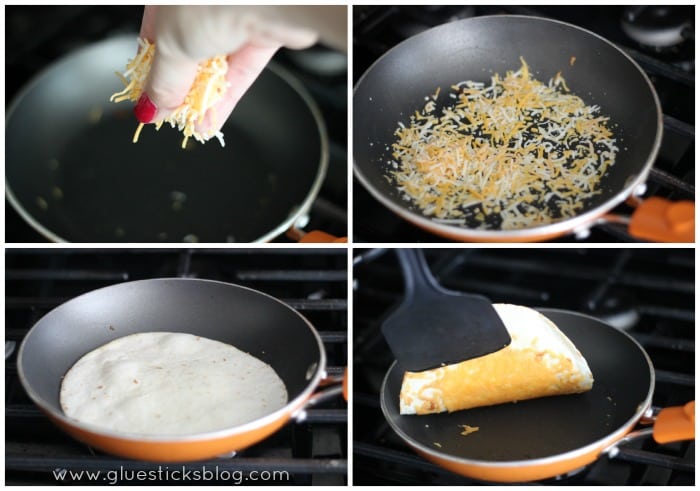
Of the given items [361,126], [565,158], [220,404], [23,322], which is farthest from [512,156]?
[23,322]

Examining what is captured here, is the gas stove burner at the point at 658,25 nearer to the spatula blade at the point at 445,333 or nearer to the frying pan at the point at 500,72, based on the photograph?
the frying pan at the point at 500,72

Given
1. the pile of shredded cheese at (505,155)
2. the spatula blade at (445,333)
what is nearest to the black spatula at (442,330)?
the spatula blade at (445,333)

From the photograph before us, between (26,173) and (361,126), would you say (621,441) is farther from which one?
(26,173)

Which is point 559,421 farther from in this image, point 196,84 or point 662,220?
point 196,84

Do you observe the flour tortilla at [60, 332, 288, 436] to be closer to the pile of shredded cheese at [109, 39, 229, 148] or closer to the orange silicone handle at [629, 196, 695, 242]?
the pile of shredded cheese at [109, 39, 229, 148]

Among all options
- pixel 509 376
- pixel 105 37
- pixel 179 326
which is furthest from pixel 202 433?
pixel 105 37

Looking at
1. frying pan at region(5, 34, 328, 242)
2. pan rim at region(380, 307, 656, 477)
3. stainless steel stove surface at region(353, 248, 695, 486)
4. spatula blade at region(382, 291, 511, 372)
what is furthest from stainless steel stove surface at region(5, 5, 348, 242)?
pan rim at region(380, 307, 656, 477)
